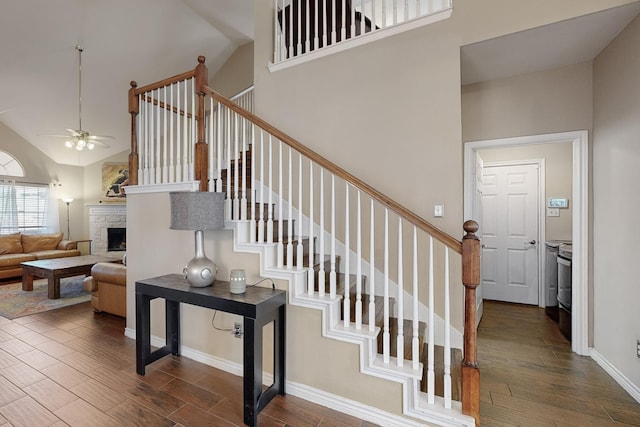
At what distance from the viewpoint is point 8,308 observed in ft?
12.5

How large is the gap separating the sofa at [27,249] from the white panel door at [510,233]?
7.84 m

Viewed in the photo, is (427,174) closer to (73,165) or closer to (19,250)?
(19,250)

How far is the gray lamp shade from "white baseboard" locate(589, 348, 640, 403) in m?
3.17

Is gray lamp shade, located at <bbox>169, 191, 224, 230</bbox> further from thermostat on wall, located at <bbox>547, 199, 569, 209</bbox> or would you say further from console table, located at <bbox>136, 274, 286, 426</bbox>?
thermostat on wall, located at <bbox>547, 199, 569, 209</bbox>

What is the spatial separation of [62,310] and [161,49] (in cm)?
433

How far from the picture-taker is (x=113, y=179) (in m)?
7.36

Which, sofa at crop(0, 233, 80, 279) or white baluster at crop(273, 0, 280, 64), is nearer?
white baluster at crop(273, 0, 280, 64)

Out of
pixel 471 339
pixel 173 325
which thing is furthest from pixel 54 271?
pixel 471 339

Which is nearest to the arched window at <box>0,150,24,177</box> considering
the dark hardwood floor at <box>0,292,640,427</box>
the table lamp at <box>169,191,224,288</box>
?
the dark hardwood floor at <box>0,292,640,427</box>

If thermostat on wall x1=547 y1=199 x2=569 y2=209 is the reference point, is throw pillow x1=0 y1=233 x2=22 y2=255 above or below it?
below

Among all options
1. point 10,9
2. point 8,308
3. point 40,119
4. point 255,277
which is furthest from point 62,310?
point 40,119

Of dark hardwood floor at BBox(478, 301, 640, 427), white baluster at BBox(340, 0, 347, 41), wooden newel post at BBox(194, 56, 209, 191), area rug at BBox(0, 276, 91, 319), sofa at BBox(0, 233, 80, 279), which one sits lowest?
dark hardwood floor at BBox(478, 301, 640, 427)

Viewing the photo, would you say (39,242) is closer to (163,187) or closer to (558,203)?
(163,187)

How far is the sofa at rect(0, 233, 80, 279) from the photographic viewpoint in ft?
17.2
